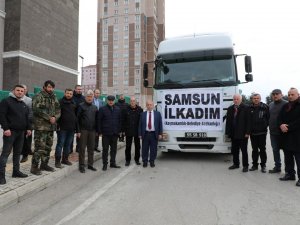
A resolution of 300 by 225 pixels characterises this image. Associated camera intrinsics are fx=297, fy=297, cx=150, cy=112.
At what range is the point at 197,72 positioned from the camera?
8.60 metres

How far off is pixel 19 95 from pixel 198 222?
403 cm

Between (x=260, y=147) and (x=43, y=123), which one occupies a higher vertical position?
(x=43, y=123)

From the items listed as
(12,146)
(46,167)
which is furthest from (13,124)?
(46,167)

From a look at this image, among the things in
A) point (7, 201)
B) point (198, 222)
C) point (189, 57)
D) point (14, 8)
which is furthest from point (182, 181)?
point (14, 8)

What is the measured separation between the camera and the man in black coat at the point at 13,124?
5473 mm

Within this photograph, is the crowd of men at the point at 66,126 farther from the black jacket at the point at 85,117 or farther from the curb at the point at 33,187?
the curb at the point at 33,187

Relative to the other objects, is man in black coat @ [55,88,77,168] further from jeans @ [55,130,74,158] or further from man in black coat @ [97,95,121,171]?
man in black coat @ [97,95,121,171]

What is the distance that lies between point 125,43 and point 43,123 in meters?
90.5

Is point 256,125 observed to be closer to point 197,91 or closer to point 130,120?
point 197,91

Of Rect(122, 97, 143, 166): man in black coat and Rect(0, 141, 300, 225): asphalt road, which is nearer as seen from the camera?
Rect(0, 141, 300, 225): asphalt road

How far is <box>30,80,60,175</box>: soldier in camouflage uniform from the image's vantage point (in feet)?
20.4

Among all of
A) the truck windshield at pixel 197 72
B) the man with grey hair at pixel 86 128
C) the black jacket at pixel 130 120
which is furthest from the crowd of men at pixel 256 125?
the man with grey hair at pixel 86 128

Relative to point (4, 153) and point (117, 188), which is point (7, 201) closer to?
point (4, 153)

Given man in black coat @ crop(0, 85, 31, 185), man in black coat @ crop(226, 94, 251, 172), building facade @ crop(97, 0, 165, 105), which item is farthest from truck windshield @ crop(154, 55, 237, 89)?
Result: building facade @ crop(97, 0, 165, 105)
